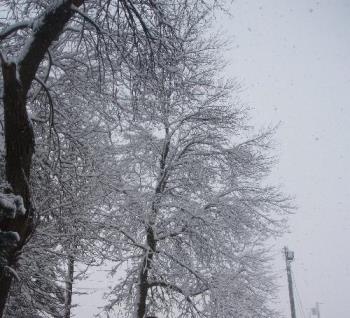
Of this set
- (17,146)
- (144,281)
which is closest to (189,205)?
(144,281)

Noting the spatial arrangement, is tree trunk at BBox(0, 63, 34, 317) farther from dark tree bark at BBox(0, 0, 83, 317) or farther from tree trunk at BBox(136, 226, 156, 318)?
tree trunk at BBox(136, 226, 156, 318)

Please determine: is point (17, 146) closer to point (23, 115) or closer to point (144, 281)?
point (23, 115)

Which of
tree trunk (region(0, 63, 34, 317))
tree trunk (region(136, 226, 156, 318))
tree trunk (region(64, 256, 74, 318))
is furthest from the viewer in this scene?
tree trunk (region(136, 226, 156, 318))

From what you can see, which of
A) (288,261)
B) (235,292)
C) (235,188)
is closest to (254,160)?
(235,188)

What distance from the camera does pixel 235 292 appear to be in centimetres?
914

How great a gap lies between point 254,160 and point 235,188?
849mm

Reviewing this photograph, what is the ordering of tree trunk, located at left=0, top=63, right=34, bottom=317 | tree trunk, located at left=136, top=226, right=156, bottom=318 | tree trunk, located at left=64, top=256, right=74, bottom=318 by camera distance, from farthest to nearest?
tree trunk, located at left=136, top=226, right=156, bottom=318 → tree trunk, located at left=64, top=256, right=74, bottom=318 → tree trunk, located at left=0, top=63, right=34, bottom=317

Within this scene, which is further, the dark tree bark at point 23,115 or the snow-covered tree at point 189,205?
the snow-covered tree at point 189,205

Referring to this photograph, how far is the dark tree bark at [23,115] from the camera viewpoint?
160 inches

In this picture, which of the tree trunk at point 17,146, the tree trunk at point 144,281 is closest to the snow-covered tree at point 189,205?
the tree trunk at point 144,281

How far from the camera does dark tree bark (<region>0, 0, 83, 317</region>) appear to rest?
407cm

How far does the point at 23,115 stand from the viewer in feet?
13.5

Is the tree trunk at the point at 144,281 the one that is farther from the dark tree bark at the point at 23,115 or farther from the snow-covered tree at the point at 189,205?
the dark tree bark at the point at 23,115

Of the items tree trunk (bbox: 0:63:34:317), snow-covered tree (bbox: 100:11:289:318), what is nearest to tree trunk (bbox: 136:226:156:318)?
snow-covered tree (bbox: 100:11:289:318)
